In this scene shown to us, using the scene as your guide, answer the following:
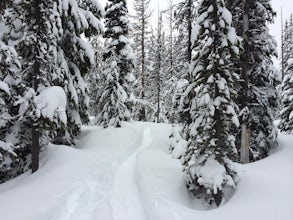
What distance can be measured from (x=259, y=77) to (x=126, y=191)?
1048cm

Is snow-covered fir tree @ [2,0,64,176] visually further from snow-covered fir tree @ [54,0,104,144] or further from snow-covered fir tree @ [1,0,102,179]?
snow-covered fir tree @ [54,0,104,144]

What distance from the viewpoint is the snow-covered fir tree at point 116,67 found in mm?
23609

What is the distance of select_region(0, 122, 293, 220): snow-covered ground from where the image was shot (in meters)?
8.95

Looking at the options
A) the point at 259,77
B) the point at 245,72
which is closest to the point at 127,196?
the point at 245,72

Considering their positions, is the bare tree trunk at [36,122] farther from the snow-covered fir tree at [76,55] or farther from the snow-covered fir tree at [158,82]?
the snow-covered fir tree at [158,82]

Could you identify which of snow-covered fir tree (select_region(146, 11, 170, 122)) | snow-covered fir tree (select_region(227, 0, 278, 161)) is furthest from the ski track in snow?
snow-covered fir tree (select_region(146, 11, 170, 122))

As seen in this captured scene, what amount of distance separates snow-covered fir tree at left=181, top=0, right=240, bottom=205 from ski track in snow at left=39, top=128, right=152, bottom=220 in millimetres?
2569

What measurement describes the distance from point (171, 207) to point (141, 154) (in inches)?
348

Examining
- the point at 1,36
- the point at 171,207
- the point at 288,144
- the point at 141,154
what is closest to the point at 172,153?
the point at 141,154

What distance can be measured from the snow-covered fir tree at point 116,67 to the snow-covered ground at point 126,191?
645cm

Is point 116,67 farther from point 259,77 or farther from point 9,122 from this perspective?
point 9,122

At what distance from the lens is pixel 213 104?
11258 millimetres

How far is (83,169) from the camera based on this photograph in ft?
42.8

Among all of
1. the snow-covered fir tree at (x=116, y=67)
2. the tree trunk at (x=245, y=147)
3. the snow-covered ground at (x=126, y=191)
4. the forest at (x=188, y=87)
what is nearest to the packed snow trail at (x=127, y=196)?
the snow-covered ground at (x=126, y=191)
